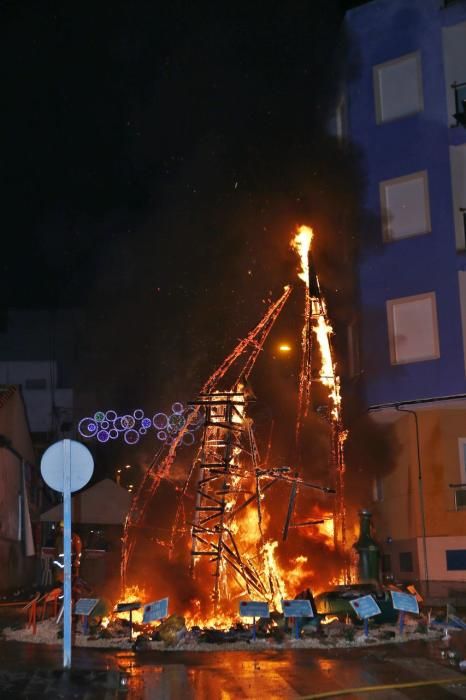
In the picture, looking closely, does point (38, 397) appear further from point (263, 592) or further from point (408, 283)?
point (263, 592)

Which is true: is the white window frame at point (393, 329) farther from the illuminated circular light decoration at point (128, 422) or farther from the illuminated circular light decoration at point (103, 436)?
the illuminated circular light decoration at point (103, 436)

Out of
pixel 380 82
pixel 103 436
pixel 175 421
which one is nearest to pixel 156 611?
pixel 175 421

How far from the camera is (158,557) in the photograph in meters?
17.3

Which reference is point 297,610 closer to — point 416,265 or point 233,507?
point 233,507

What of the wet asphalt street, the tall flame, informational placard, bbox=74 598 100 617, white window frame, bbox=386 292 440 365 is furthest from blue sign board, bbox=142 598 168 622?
the tall flame

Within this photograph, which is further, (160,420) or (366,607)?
(160,420)

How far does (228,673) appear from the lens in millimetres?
10383

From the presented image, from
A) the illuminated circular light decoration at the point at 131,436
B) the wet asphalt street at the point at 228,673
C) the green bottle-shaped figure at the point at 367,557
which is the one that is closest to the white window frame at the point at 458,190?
the green bottle-shaped figure at the point at 367,557

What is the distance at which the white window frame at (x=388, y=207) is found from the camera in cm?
2097

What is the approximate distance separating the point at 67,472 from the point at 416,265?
13092 millimetres

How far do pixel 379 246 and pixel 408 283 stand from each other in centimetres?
130

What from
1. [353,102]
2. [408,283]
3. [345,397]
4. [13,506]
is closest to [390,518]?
[345,397]

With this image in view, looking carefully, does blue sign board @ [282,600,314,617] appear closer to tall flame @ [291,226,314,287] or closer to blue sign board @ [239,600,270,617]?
blue sign board @ [239,600,270,617]

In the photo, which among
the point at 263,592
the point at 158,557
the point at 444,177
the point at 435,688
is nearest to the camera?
the point at 435,688
